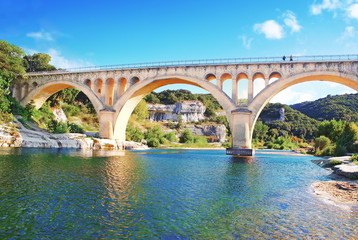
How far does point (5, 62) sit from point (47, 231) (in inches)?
1525


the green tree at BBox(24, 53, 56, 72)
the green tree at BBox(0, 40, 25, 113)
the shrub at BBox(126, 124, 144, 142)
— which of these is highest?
the green tree at BBox(24, 53, 56, 72)

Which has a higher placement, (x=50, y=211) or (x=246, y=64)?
(x=246, y=64)

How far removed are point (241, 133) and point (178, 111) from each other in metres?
68.3

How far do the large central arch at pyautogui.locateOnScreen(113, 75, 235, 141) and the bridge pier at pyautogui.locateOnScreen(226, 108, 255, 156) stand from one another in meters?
1.49

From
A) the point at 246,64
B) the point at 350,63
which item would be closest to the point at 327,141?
the point at 350,63

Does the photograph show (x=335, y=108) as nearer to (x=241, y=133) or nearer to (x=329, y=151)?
(x=329, y=151)

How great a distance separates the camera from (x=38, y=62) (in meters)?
51.4

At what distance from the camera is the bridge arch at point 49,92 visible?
3903cm

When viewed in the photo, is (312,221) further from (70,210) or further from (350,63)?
(350,63)

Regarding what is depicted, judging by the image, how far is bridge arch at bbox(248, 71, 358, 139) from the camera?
28109 millimetres

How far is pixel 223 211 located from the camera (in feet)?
26.6

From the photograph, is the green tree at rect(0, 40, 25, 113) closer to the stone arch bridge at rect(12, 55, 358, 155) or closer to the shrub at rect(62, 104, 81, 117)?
the stone arch bridge at rect(12, 55, 358, 155)

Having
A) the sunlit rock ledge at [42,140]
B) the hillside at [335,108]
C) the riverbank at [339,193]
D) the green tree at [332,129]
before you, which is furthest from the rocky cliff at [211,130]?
the riverbank at [339,193]

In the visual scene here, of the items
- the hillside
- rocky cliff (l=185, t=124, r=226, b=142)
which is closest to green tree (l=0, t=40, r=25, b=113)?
rocky cliff (l=185, t=124, r=226, b=142)
